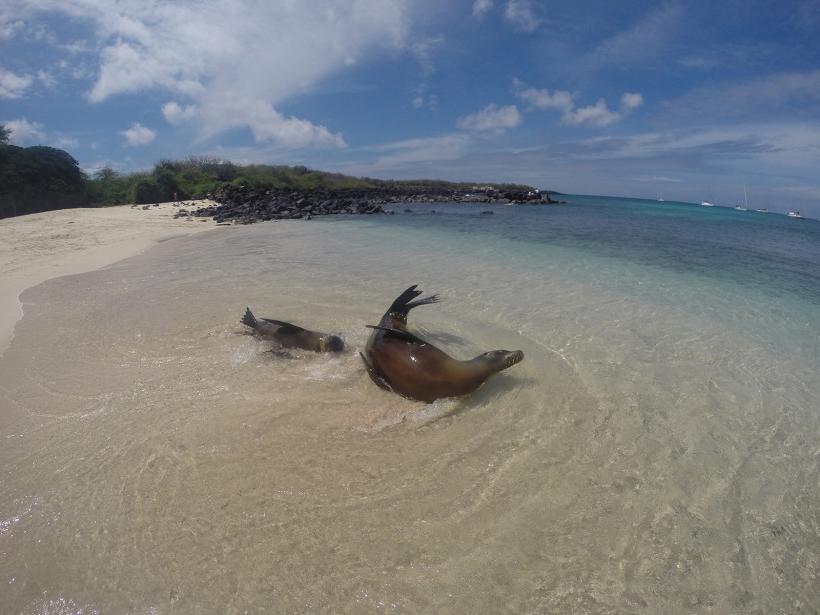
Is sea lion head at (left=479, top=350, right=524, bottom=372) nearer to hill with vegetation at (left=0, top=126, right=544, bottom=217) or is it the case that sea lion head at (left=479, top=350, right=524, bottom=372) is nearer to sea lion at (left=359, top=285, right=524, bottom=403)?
sea lion at (left=359, top=285, right=524, bottom=403)

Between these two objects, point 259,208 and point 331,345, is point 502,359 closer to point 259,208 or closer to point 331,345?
point 331,345

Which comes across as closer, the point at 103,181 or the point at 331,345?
the point at 331,345

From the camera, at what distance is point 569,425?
3779 millimetres

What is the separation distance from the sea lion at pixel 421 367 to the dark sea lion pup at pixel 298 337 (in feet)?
2.84

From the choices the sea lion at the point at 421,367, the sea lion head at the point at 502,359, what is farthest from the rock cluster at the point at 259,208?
the sea lion head at the point at 502,359

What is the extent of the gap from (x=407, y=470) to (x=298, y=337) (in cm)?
280

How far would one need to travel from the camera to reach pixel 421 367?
404 cm

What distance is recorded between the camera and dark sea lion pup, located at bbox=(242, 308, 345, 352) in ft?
17.0

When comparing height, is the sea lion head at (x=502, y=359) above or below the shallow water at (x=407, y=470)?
above

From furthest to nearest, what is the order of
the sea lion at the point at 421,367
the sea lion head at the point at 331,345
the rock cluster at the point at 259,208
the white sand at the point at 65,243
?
the rock cluster at the point at 259,208
the white sand at the point at 65,243
the sea lion head at the point at 331,345
the sea lion at the point at 421,367

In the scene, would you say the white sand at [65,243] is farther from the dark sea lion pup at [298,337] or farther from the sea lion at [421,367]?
the sea lion at [421,367]

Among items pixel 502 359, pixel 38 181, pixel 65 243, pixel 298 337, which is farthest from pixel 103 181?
pixel 502 359

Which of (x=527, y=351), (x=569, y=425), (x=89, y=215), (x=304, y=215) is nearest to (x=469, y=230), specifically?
(x=304, y=215)

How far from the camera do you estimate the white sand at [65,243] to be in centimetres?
836
